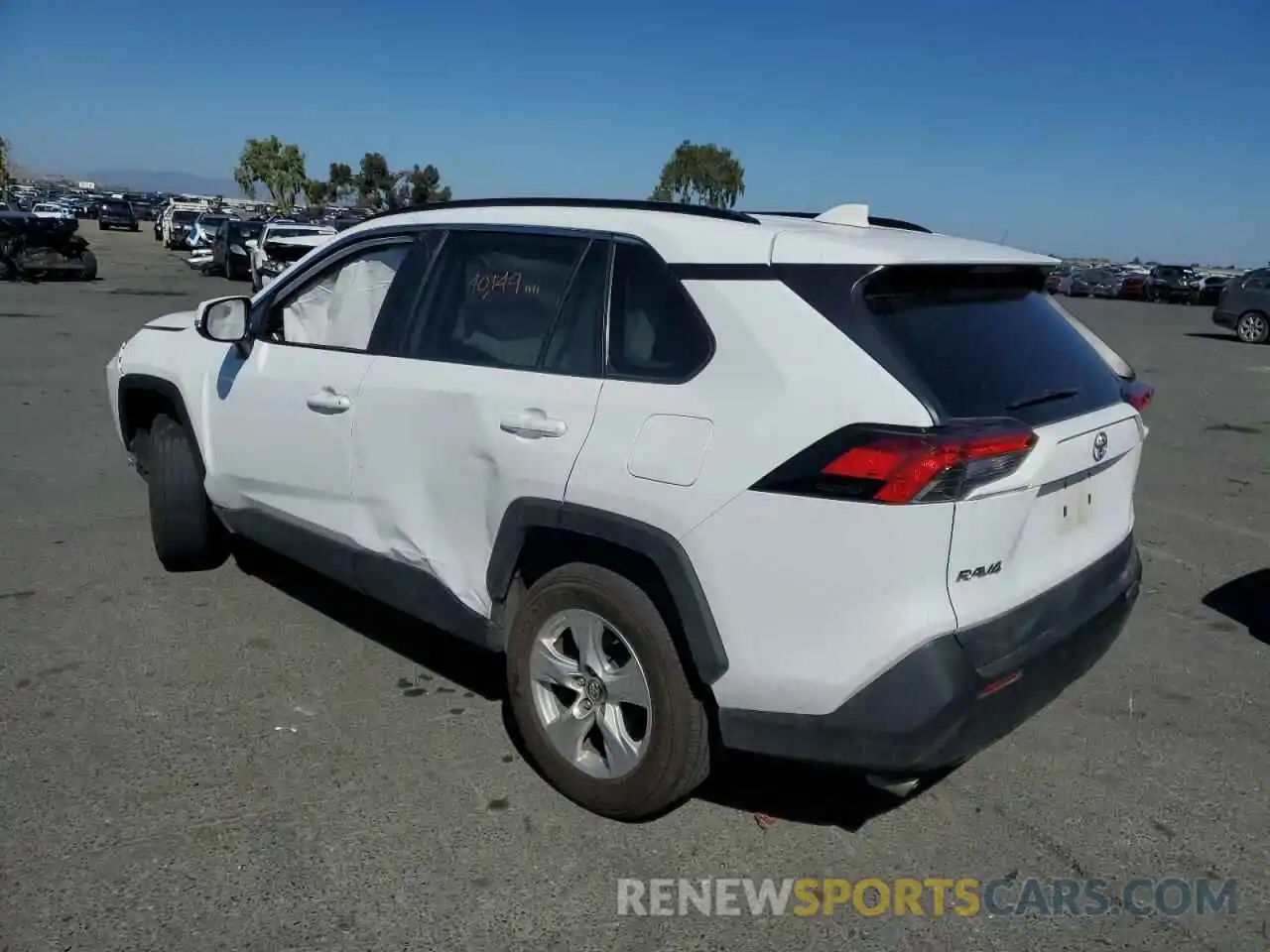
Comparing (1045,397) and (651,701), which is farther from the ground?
(1045,397)

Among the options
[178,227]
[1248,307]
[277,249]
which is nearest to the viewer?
[277,249]

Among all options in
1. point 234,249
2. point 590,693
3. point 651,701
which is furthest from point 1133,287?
point 651,701

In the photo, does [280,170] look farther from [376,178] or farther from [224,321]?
[224,321]

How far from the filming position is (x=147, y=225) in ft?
235

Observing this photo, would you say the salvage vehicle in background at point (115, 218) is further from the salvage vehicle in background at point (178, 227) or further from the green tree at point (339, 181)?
the green tree at point (339, 181)

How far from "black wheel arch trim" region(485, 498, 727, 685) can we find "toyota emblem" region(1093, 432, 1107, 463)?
123 cm

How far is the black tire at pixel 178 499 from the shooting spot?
5.13m

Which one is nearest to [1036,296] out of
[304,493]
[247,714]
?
[304,493]

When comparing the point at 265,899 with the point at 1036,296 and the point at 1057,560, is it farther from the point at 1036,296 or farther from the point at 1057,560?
the point at 1036,296

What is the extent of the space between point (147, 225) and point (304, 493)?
7579 centimetres

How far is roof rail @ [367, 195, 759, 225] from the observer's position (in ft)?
11.0

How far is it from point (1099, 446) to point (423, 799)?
231 cm

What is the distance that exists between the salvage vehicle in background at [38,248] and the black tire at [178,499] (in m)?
22.4

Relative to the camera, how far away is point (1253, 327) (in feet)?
73.1
